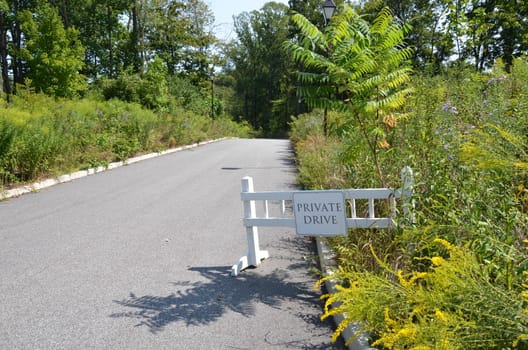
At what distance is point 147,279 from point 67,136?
28.2 feet

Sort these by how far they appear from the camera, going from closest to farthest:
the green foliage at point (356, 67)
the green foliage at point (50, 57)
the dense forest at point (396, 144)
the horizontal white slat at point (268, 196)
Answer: the dense forest at point (396, 144) → the green foliage at point (356, 67) → the horizontal white slat at point (268, 196) → the green foliage at point (50, 57)

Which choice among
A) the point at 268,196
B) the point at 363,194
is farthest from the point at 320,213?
the point at 268,196

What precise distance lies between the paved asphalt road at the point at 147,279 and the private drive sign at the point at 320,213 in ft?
2.26

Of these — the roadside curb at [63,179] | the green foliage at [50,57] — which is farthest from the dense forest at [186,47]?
the roadside curb at [63,179]

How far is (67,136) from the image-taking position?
11914 mm

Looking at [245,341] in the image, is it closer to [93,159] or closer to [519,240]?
[519,240]

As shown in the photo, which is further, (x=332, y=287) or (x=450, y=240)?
(x=332, y=287)

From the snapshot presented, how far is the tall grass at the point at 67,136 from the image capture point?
33.2ft

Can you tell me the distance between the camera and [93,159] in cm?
1273

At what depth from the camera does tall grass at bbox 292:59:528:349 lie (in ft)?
6.93

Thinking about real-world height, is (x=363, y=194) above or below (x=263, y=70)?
below

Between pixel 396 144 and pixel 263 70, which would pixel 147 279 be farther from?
pixel 263 70

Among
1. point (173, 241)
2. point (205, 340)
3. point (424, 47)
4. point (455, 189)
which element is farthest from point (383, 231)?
point (424, 47)

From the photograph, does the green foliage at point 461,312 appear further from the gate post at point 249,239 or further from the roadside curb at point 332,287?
the gate post at point 249,239
